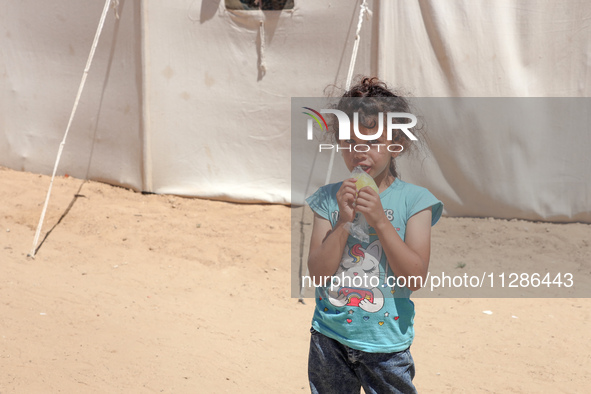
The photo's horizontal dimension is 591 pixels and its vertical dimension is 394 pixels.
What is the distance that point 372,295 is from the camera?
1.78m

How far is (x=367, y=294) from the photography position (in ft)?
5.86

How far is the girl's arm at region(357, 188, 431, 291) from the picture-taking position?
5.47ft

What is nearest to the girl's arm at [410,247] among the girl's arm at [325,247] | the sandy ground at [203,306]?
the girl's arm at [325,247]

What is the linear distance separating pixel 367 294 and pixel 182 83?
415cm

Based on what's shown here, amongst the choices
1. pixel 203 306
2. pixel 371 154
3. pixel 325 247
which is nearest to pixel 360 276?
pixel 325 247

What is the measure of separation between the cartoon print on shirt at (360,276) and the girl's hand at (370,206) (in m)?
0.14

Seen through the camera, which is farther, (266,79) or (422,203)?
(266,79)

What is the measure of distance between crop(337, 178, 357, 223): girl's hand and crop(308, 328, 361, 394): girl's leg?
370mm

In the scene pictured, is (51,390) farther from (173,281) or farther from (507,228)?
(507,228)

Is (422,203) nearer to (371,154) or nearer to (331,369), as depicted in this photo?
(371,154)

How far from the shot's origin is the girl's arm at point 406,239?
5.47 ft

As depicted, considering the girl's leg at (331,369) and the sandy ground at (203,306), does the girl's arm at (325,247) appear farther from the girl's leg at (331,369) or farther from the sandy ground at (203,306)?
the sandy ground at (203,306)

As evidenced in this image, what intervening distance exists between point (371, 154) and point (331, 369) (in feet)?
1.97

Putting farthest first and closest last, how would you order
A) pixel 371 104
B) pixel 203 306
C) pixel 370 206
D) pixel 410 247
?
pixel 203 306
pixel 371 104
pixel 410 247
pixel 370 206
